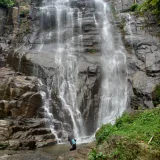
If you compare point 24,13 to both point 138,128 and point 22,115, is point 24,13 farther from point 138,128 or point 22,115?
point 138,128

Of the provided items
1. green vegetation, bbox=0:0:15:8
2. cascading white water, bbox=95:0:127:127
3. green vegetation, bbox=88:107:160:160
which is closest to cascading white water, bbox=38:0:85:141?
cascading white water, bbox=95:0:127:127

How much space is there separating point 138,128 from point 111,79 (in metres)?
13.7

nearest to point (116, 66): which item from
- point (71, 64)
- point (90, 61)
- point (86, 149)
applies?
point (90, 61)

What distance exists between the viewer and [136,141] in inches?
368

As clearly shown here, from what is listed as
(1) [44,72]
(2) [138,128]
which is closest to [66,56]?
(1) [44,72]

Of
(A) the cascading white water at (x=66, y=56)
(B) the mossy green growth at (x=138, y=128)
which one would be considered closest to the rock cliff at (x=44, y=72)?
(A) the cascading white water at (x=66, y=56)

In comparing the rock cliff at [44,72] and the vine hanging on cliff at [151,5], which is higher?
the vine hanging on cliff at [151,5]

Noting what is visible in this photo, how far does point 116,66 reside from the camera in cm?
2530

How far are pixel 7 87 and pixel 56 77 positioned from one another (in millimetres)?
4611

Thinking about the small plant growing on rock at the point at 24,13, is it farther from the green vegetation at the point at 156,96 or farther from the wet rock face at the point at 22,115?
the green vegetation at the point at 156,96

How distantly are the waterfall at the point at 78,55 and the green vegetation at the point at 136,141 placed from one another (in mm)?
8752

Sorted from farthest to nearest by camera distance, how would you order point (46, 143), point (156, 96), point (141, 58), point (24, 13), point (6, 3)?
point (6, 3) < point (24, 13) < point (141, 58) < point (156, 96) < point (46, 143)

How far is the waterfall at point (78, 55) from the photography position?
21.6m

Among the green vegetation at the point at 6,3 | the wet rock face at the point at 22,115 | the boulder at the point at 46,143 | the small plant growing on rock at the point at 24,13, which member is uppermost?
the green vegetation at the point at 6,3
